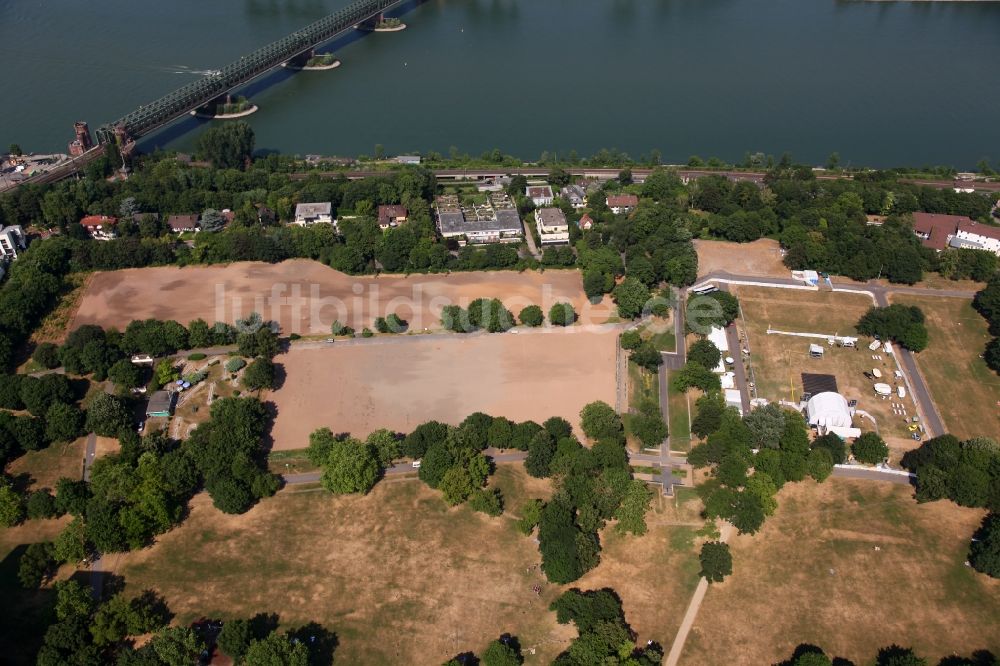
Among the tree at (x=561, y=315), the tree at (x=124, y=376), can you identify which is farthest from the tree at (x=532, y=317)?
the tree at (x=124, y=376)

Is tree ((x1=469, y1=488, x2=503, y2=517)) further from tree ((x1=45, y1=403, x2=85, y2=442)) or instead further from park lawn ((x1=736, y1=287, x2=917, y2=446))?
tree ((x1=45, y1=403, x2=85, y2=442))

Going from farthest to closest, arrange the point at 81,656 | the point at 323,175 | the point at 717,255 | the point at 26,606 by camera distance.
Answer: the point at 323,175 → the point at 717,255 → the point at 26,606 → the point at 81,656

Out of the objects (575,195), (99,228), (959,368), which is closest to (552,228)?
(575,195)

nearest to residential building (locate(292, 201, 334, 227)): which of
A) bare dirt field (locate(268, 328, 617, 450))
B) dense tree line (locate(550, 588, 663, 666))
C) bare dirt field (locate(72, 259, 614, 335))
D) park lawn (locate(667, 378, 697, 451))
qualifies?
bare dirt field (locate(72, 259, 614, 335))

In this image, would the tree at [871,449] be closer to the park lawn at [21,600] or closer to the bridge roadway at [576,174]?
the bridge roadway at [576,174]

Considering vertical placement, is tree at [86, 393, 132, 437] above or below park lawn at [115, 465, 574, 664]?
above

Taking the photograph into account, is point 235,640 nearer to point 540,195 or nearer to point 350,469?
point 350,469

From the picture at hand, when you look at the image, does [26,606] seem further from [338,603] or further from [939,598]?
[939,598]

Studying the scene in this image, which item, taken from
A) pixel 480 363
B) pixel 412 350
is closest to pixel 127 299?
pixel 412 350
